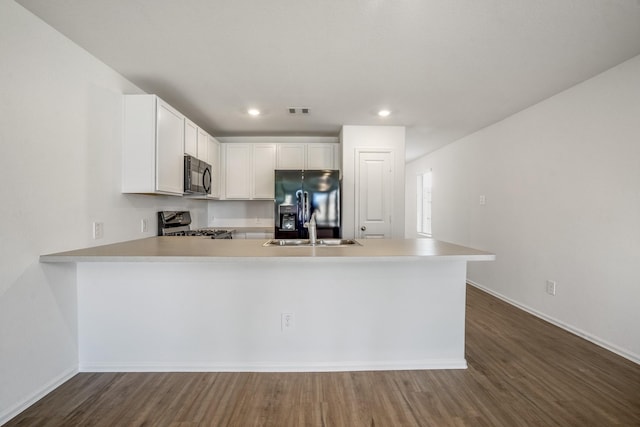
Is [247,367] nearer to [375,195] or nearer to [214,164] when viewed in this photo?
[375,195]

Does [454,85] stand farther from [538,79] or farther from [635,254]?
[635,254]

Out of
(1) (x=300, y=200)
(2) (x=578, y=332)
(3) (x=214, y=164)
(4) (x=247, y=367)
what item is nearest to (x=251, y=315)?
(4) (x=247, y=367)

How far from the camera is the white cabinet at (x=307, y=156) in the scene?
13.6 ft

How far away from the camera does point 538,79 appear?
249cm

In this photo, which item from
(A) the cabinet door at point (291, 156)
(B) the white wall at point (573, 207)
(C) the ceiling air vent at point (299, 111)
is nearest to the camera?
(B) the white wall at point (573, 207)

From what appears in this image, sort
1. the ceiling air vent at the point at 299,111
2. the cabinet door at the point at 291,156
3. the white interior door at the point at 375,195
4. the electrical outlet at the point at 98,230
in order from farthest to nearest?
1. the cabinet door at the point at 291,156
2. the white interior door at the point at 375,195
3. the ceiling air vent at the point at 299,111
4. the electrical outlet at the point at 98,230

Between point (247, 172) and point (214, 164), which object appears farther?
point (247, 172)

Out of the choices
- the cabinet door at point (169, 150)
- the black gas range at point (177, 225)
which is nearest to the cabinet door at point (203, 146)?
the cabinet door at point (169, 150)

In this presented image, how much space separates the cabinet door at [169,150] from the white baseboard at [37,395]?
142cm

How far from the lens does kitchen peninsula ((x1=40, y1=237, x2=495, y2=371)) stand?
78.2 inches

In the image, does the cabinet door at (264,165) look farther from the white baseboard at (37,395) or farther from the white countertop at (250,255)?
the white baseboard at (37,395)

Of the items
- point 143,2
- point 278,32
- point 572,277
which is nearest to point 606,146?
point 572,277

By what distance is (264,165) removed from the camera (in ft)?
13.7

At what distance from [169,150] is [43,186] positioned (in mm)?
1035
